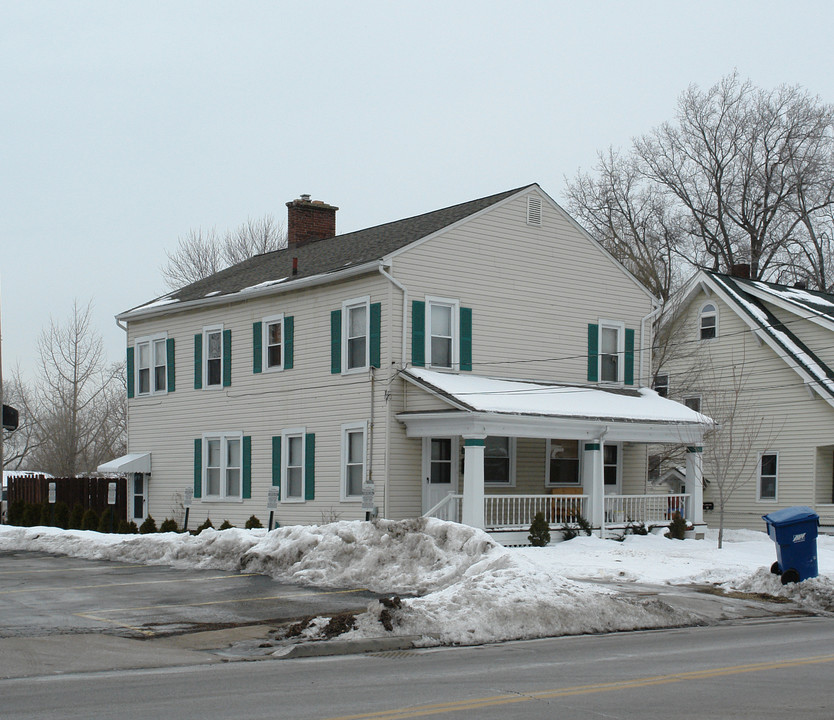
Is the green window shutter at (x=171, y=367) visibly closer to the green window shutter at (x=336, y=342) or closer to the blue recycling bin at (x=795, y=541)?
the green window shutter at (x=336, y=342)

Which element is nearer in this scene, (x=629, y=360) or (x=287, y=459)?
(x=287, y=459)

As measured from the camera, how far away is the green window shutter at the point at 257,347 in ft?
92.8

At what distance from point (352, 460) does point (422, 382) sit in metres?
2.92

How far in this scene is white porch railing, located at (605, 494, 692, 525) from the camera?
Result: 26.5 metres

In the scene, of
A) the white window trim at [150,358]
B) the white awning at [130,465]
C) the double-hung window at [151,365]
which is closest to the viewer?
the white awning at [130,465]

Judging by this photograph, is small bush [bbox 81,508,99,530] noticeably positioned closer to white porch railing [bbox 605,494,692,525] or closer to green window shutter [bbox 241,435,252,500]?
green window shutter [bbox 241,435,252,500]

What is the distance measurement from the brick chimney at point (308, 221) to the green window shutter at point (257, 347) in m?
5.94

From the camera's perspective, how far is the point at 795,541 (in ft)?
52.2

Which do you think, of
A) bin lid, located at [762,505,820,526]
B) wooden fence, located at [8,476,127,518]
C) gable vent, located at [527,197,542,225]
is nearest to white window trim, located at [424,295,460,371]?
gable vent, located at [527,197,542,225]

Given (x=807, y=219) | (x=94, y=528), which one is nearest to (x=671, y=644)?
(x=94, y=528)

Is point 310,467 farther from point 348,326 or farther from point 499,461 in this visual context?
point 499,461

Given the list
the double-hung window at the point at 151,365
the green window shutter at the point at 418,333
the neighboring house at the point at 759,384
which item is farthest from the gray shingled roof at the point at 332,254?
the neighboring house at the point at 759,384

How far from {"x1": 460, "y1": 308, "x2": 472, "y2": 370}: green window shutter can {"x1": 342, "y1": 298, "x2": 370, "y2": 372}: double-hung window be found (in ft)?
7.41

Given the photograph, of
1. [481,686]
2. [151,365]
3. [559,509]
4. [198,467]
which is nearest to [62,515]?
[198,467]
